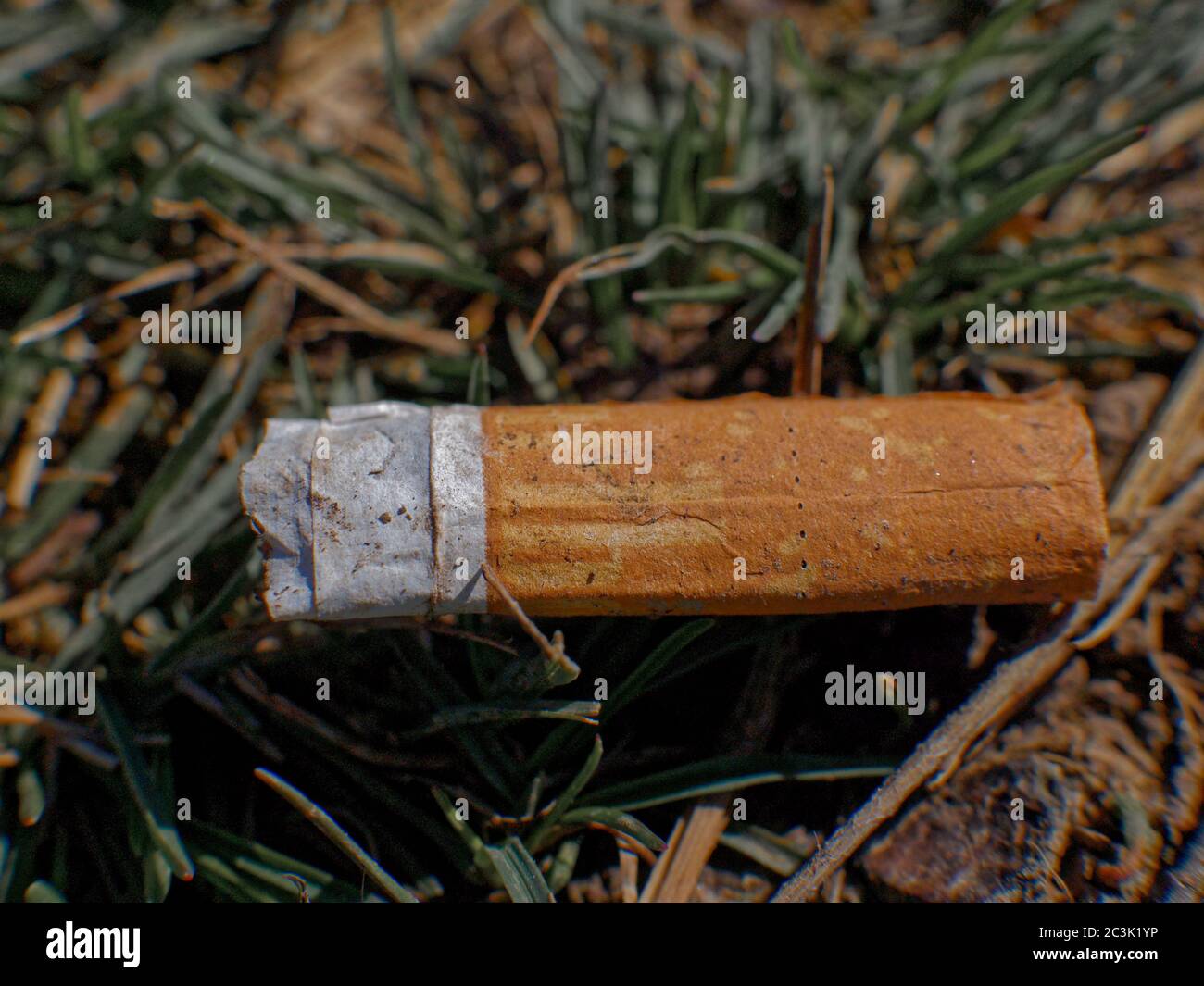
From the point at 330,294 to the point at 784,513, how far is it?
1042 mm

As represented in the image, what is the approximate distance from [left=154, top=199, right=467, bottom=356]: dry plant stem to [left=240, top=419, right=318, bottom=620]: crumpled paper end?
63cm

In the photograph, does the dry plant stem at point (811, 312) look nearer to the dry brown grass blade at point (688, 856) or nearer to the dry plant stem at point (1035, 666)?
the dry plant stem at point (1035, 666)

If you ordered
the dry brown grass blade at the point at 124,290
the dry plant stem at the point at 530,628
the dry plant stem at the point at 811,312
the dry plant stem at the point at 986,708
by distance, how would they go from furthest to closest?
1. the dry brown grass blade at the point at 124,290
2. the dry plant stem at the point at 811,312
3. the dry plant stem at the point at 986,708
4. the dry plant stem at the point at 530,628

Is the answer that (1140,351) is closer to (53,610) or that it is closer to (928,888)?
(928,888)

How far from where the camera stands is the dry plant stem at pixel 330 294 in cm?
177

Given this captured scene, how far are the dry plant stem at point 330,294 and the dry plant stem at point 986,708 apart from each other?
1.09 meters

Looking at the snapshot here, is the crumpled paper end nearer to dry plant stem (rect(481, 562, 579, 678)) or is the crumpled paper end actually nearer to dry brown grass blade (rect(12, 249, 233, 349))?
dry plant stem (rect(481, 562, 579, 678))

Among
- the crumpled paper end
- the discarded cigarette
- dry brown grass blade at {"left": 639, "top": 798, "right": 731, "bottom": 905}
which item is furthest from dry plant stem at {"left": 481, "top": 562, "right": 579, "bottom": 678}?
dry brown grass blade at {"left": 639, "top": 798, "right": 731, "bottom": 905}

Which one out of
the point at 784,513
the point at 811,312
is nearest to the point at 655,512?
the point at 784,513

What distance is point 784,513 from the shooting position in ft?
3.96

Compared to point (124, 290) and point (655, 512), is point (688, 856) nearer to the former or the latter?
point (655, 512)

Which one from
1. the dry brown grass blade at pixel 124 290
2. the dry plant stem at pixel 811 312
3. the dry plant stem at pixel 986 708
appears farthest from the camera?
the dry brown grass blade at pixel 124 290

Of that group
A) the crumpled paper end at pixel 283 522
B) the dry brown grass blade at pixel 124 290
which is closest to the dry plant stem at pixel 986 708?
the crumpled paper end at pixel 283 522
